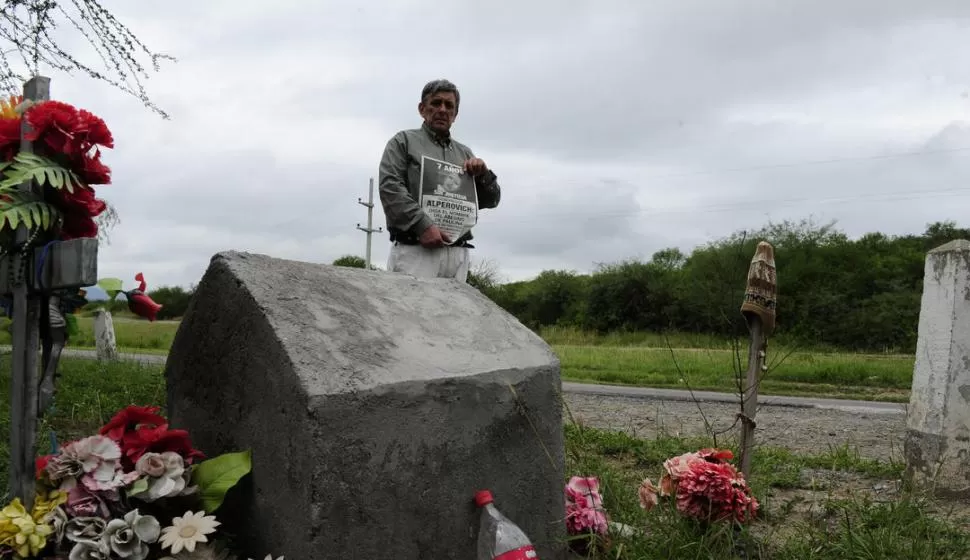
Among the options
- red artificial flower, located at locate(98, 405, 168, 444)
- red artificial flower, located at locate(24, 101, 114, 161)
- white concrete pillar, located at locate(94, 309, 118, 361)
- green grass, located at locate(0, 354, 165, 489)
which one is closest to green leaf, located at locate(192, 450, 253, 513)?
red artificial flower, located at locate(98, 405, 168, 444)

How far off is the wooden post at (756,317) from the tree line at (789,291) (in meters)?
13.6

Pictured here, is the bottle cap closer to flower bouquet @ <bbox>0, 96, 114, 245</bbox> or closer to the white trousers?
flower bouquet @ <bbox>0, 96, 114, 245</bbox>

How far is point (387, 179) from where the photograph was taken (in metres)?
4.11

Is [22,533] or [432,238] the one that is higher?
[432,238]

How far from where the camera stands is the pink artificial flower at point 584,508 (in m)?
3.00

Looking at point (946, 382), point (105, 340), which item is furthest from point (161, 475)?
point (105, 340)

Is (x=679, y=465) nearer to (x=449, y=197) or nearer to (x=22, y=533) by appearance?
(x=449, y=197)

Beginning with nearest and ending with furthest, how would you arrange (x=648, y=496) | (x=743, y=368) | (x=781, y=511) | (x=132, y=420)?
1. (x=132, y=420)
2. (x=648, y=496)
3. (x=781, y=511)
4. (x=743, y=368)

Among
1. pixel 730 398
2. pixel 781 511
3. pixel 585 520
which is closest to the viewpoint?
pixel 585 520

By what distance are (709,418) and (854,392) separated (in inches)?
174

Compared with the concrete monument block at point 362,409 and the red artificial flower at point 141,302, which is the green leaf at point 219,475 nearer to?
the concrete monument block at point 362,409

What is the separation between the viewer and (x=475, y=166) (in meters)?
4.29

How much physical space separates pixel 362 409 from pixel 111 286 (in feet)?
3.77

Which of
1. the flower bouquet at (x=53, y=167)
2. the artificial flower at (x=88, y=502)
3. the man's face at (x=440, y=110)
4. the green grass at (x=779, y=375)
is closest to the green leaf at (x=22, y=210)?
the flower bouquet at (x=53, y=167)
